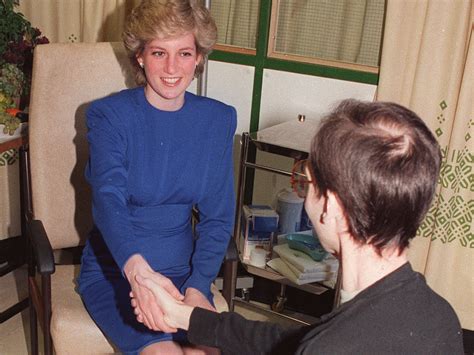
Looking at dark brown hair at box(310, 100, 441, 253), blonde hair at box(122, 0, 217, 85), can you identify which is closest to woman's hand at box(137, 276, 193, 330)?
dark brown hair at box(310, 100, 441, 253)

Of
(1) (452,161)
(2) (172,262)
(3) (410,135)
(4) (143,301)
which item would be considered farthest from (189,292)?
(1) (452,161)

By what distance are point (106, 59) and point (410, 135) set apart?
129 cm

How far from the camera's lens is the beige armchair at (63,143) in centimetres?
210

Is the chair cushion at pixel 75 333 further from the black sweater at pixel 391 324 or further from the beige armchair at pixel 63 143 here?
the black sweater at pixel 391 324

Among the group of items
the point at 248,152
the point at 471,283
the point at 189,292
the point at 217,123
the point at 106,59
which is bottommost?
the point at 471,283

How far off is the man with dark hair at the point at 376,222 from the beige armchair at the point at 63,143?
2.88 feet

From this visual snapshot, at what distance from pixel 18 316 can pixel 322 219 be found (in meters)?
1.94

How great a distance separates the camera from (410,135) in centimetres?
117

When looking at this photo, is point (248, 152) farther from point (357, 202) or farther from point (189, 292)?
point (357, 202)

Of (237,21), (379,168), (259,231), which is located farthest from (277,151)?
(379,168)

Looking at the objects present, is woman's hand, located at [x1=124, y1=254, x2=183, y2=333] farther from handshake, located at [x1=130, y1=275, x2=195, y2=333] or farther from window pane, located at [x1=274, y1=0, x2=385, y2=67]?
window pane, located at [x1=274, y1=0, x2=385, y2=67]

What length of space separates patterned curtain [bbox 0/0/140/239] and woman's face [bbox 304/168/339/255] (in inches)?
74.6

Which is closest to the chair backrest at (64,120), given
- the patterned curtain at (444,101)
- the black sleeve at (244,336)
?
the black sleeve at (244,336)

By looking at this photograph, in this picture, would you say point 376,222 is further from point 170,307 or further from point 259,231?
point 259,231
